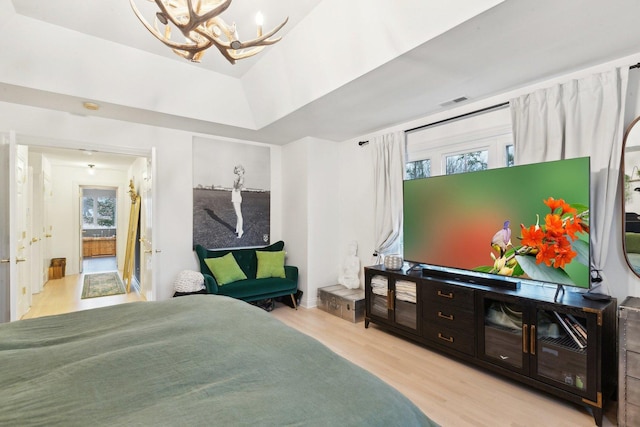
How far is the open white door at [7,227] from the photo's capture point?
8.87ft

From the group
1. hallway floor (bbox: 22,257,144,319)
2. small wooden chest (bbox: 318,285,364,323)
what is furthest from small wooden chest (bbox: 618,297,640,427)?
hallway floor (bbox: 22,257,144,319)

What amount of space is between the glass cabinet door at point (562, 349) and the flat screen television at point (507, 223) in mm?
279

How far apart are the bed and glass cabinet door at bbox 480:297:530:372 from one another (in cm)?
164

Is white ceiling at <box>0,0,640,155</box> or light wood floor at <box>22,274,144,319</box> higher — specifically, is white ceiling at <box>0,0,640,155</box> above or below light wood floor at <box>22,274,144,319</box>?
above

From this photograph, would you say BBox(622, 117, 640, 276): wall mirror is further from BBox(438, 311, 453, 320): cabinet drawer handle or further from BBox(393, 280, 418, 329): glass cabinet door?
BBox(393, 280, 418, 329): glass cabinet door

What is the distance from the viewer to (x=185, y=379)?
1089mm

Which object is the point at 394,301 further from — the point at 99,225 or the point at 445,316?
the point at 99,225

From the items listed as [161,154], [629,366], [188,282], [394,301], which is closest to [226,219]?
[188,282]

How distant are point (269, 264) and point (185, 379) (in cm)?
325

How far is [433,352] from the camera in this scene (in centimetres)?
297

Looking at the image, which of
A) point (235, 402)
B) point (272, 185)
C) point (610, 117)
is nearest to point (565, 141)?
point (610, 117)

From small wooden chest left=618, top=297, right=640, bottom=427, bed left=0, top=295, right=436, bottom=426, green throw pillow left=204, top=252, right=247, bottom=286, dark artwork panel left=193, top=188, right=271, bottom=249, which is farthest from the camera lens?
dark artwork panel left=193, top=188, right=271, bottom=249

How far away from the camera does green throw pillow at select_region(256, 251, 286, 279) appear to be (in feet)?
14.0

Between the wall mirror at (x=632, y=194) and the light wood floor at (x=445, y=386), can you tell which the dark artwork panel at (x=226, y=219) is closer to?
the light wood floor at (x=445, y=386)
